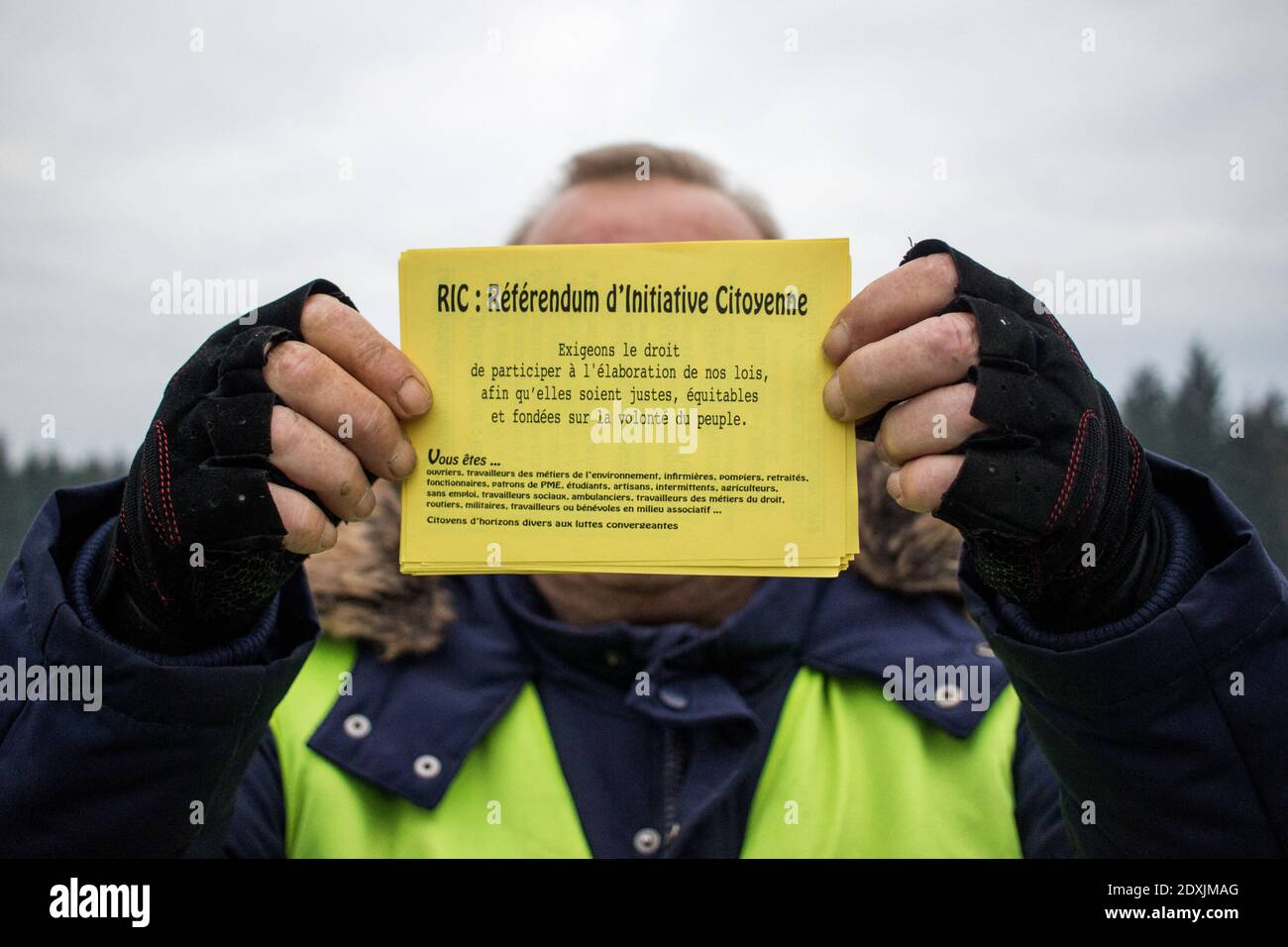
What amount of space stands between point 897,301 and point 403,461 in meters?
0.93

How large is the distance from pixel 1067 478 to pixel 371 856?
1.78 metres

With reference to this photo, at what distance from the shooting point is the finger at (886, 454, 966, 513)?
1.62m

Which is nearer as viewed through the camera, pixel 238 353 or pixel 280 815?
pixel 238 353

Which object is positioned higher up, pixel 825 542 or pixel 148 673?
pixel 825 542

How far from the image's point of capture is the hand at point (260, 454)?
1.63 meters

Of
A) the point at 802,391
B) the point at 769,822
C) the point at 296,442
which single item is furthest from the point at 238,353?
the point at 769,822

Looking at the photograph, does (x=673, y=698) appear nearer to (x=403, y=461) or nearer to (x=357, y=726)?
(x=357, y=726)

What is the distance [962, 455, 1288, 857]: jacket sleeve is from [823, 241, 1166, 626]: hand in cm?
9

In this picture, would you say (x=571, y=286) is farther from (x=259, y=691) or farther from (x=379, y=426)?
(x=259, y=691)

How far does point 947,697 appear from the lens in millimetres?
2404

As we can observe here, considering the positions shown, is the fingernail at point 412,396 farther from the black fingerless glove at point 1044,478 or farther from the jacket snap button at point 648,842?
the jacket snap button at point 648,842

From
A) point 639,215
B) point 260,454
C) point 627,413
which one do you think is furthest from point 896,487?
point 639,215

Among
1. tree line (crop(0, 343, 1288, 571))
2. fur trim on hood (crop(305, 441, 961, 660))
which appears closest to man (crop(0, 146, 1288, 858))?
fur trim on hood (crop(305, 441, 961, 660))

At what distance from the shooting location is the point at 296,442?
1.64 metres
